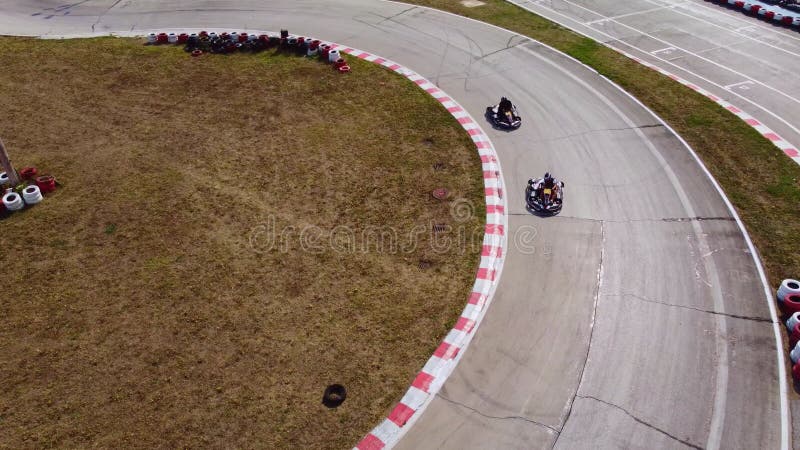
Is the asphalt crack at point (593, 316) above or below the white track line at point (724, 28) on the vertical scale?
below

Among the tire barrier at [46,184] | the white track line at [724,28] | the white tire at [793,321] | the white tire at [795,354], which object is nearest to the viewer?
the white tire at [795,354]

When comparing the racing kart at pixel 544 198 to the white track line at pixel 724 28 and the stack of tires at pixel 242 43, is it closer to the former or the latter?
the stack of tires at pixel 242 43

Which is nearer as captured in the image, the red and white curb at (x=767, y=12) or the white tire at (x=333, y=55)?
the white tire at (x=333, y=55)

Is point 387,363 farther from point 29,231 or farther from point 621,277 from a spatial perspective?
point 29,231

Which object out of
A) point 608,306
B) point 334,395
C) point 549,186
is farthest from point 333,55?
point 334,395

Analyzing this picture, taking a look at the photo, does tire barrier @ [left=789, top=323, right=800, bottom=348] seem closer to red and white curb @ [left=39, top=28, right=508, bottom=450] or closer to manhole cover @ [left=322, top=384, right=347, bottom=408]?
red and white curb @ [left=39, top=28, right=508, bottom=450]

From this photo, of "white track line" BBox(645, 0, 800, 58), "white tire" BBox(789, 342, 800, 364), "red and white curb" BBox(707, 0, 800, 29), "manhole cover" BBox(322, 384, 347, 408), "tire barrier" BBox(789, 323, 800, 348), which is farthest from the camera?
"red and white curb" BBox(707, 0, 800, 29)

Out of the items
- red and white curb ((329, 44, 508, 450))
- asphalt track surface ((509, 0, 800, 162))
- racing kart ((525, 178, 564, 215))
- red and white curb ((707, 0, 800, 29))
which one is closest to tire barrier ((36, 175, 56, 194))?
red and white curb ((329, 44, 508, 450))

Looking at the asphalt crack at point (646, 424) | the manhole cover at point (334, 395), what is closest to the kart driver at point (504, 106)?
the asphalt crack at point (646, 424)
